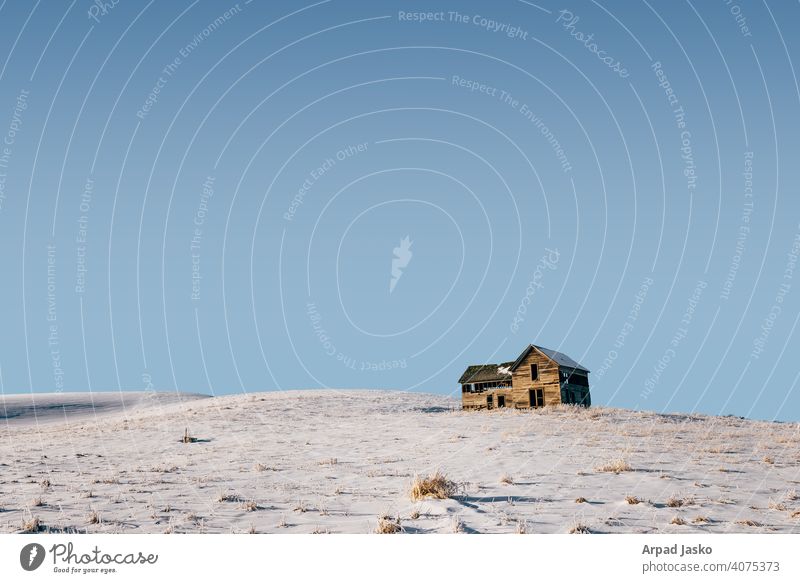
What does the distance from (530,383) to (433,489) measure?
37.9m

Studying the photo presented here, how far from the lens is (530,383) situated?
50.7 m

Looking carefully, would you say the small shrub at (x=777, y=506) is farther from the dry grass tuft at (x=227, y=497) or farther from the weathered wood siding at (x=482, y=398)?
the weathered wood siding at (x=482, y=398)

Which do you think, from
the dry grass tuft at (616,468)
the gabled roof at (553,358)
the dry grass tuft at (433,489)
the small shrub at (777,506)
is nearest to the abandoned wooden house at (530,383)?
the gabled roof at (553,358)

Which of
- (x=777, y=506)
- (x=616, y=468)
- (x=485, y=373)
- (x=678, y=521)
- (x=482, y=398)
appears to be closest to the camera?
(x=678, y=521)

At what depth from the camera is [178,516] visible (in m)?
13.0

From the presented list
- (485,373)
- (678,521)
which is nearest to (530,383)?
(485,373)

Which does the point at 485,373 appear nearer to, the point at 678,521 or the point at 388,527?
the point at 678,521

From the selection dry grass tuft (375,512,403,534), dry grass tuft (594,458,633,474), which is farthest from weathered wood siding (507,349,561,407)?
dry grass tuft (375,512,403,534)

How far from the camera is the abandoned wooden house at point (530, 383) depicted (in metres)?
49.6

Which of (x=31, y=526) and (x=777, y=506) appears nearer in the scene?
(x=31, y=526)

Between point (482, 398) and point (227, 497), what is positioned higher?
point (227, 497)

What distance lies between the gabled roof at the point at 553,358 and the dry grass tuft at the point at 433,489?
37.1m
